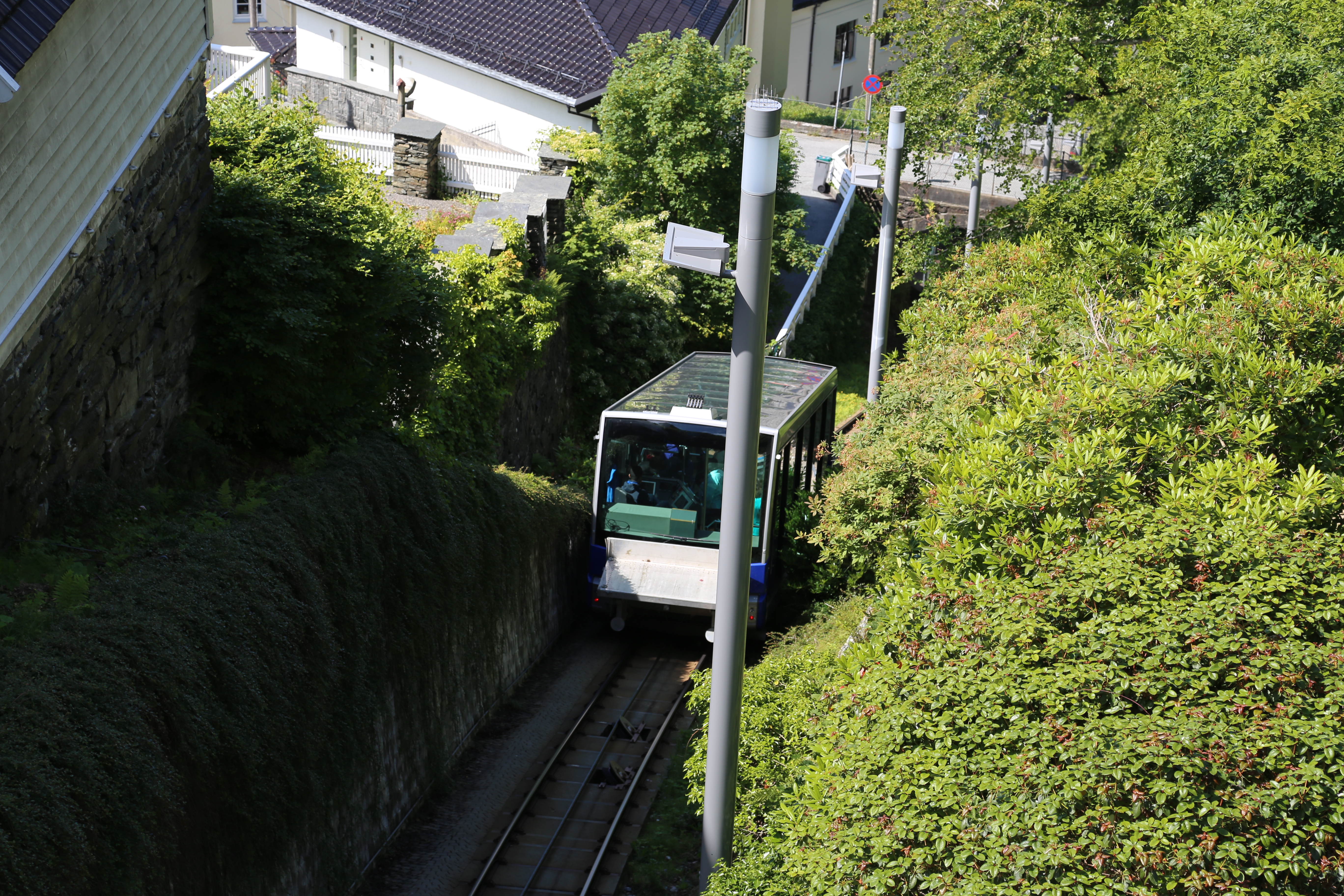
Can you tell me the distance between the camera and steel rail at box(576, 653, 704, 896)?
37.6ft

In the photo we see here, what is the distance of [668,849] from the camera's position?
1198 centimetres

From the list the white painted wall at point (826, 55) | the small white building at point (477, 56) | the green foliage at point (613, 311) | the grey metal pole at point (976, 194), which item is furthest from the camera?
the white painted wall at point (826, 55)

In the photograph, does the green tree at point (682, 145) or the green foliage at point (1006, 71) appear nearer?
the green foliage at point (1006, 71)

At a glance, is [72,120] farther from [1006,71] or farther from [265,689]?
[1006,71]

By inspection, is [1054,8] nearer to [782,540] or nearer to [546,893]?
[782,540]

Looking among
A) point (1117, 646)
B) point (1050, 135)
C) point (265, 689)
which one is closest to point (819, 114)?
point (1050, 135)

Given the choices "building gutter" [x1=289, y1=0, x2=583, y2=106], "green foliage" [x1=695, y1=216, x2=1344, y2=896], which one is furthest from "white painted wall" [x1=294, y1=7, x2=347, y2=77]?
"green foliage" [x1=695, y1=216, x2=1344, y2=896]

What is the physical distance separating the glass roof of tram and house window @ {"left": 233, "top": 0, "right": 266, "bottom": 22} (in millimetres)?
33350

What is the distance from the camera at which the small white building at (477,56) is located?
28734 mm

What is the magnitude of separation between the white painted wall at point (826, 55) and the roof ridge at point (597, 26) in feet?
83.3

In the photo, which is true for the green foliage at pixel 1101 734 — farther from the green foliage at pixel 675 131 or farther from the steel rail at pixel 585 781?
the green foliage at pixel 675 131

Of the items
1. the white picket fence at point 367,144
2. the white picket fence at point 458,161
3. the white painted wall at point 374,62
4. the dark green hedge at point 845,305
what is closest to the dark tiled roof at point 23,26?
the white picket fence at point 458,161

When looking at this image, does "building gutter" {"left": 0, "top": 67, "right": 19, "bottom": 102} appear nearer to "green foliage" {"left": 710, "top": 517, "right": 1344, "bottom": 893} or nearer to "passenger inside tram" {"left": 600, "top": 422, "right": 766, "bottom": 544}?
"green foliage" {"left": 710, "top": 517, "right": 1344, "bottom": 893}

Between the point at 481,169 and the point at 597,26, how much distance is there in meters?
9.69
